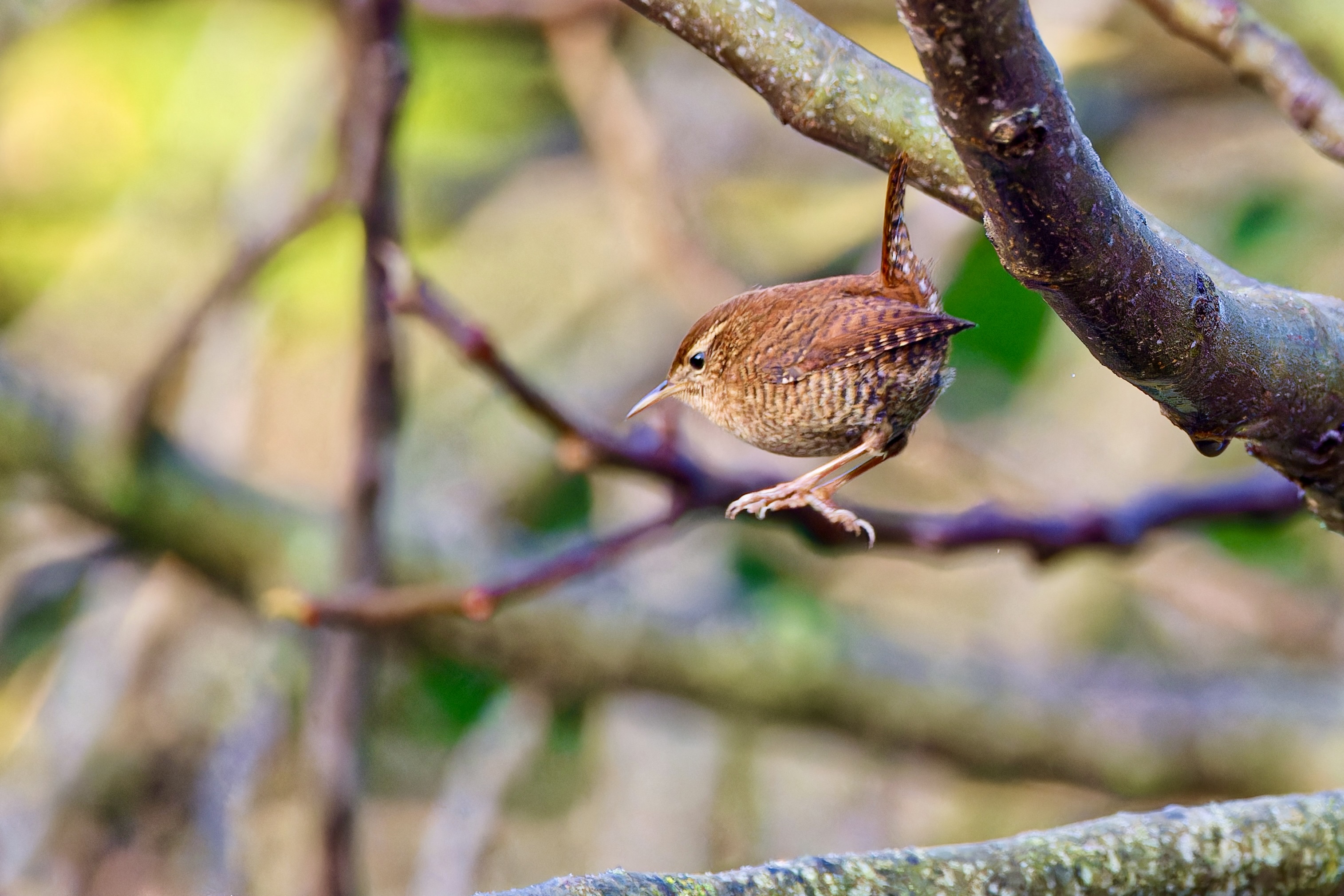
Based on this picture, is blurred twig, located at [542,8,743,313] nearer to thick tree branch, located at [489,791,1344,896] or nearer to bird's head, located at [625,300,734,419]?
bird's head, located at [625,300,734,419]

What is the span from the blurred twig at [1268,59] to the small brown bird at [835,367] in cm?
65

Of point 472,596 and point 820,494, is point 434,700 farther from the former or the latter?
point 820,494

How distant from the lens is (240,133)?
5098 mm

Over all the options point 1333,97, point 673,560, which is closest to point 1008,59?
point 1333,97

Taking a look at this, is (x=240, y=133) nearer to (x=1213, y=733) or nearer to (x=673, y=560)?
(x=673, y=560)

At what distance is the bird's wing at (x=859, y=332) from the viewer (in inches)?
40.3

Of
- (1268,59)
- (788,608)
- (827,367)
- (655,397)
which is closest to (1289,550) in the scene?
(788,608)

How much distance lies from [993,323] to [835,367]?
9.80ft

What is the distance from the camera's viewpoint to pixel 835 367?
1.05 metres

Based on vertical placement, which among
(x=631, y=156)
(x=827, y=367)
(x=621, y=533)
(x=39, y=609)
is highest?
(x=827, y=367)

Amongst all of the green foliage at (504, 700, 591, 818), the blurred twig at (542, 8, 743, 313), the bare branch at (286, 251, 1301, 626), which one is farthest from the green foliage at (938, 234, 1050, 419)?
the green foliage at (504, 700, 591, 818)

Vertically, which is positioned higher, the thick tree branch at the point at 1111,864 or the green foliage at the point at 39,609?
the thick tree branch at the point at 1111,864

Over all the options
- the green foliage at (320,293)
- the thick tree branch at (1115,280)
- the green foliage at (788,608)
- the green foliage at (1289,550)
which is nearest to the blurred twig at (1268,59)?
the thick tree branch at (1115,280)

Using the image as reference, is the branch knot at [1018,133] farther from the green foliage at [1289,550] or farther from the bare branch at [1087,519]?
the green foliage at [1289,550]
